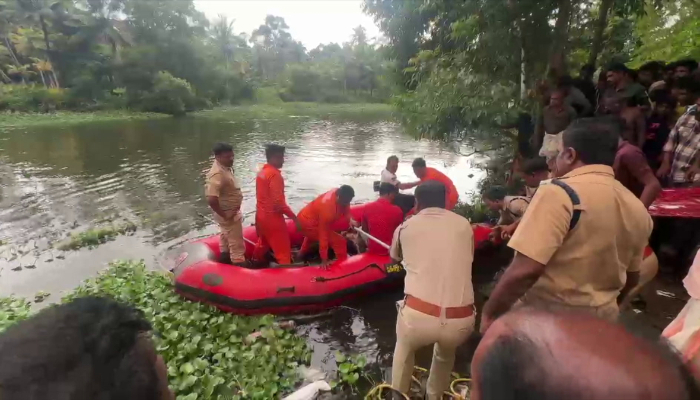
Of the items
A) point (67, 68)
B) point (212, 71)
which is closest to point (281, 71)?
point (212, 71)

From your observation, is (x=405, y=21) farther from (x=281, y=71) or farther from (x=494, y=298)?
(x=281, y=71)

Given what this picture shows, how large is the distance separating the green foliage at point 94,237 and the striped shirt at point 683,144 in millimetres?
8299

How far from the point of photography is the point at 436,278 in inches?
101

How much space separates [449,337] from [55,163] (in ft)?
53.3

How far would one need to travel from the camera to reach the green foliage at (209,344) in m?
3.46

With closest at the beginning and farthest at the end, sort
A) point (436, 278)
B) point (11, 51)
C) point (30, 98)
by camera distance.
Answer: point (436, 278), point (30, 98), point (11, 51)

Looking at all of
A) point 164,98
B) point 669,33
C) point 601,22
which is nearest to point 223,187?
point 601,22

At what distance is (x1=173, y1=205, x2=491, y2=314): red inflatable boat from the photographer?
4.79 m

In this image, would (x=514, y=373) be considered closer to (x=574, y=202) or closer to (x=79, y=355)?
(x=79, y=355)

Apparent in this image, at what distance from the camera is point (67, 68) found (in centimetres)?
3709

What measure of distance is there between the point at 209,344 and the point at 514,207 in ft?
10.7

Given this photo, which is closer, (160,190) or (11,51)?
(160,190)

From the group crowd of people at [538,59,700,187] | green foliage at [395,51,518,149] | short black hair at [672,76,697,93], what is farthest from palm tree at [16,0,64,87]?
short black hair at [672,76,697,93]

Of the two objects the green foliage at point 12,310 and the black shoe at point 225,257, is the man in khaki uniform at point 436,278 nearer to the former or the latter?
the black shoe at point 225,257
